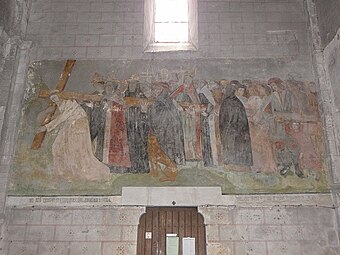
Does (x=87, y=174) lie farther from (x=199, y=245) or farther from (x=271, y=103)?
(x=271, y=103)

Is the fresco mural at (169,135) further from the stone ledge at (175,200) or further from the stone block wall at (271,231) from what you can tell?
the stone block wall at (271,231)

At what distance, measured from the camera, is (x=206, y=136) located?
752cm

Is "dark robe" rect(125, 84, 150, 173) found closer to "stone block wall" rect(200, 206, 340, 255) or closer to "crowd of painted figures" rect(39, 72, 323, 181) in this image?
"crowd of painted figures" rect(39, 72, 323, 181)

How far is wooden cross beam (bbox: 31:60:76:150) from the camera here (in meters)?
7.47

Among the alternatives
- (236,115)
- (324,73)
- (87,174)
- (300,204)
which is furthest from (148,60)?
(300,204)

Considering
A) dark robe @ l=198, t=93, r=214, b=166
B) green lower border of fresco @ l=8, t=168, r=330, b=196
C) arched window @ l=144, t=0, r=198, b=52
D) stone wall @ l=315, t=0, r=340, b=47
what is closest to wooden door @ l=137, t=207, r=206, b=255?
green lower border of fresco @ l=8, t=168, r=330, b=196

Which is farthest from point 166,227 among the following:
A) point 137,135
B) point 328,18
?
point 328,18

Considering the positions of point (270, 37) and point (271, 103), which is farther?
point (270, 37)

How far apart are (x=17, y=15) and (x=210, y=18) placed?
13.0ft

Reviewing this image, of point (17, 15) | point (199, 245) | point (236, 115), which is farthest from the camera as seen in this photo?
point (17, 15)

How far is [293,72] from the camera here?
802 centimetres

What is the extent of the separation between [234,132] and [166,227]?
213cm

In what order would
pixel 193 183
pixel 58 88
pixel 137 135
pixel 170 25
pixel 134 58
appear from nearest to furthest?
pixel 193 183, pixel 137 135, pixel 58 88, pixel 134 58, pixel 170 25

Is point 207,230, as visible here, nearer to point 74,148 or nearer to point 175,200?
point 175,200
